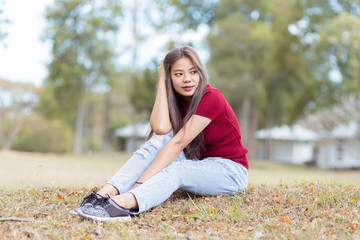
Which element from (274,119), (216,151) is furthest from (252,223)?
(274,119)

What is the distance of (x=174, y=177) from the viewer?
303 cm

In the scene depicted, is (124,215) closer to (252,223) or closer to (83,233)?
(83,233)

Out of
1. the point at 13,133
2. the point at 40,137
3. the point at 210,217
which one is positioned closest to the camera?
the point at 210,217

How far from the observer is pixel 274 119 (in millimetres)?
27953

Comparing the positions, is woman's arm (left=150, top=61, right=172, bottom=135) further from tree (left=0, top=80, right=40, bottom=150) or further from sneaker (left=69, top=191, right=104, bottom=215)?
tree (left=0, top=80, right=40, bottom=150)

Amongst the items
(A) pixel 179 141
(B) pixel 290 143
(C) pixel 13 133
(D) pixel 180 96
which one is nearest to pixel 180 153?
(A) pixel 179 141

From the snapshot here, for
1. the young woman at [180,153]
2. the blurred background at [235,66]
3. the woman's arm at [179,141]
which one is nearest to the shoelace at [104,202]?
the young woman at [180,153]

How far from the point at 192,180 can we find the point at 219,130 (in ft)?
1.75

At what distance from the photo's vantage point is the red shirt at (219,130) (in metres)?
3.22

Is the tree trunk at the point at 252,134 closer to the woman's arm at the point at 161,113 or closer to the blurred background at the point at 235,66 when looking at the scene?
the blurred background at the point at 235,66

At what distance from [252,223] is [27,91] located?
33.6 metres

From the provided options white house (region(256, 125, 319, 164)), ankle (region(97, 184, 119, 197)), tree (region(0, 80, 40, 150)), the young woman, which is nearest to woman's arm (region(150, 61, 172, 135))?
the young woman

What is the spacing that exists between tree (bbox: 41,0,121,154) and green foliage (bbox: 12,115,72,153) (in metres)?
3.98

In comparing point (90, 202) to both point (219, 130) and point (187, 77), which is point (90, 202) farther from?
point (187, 77)
